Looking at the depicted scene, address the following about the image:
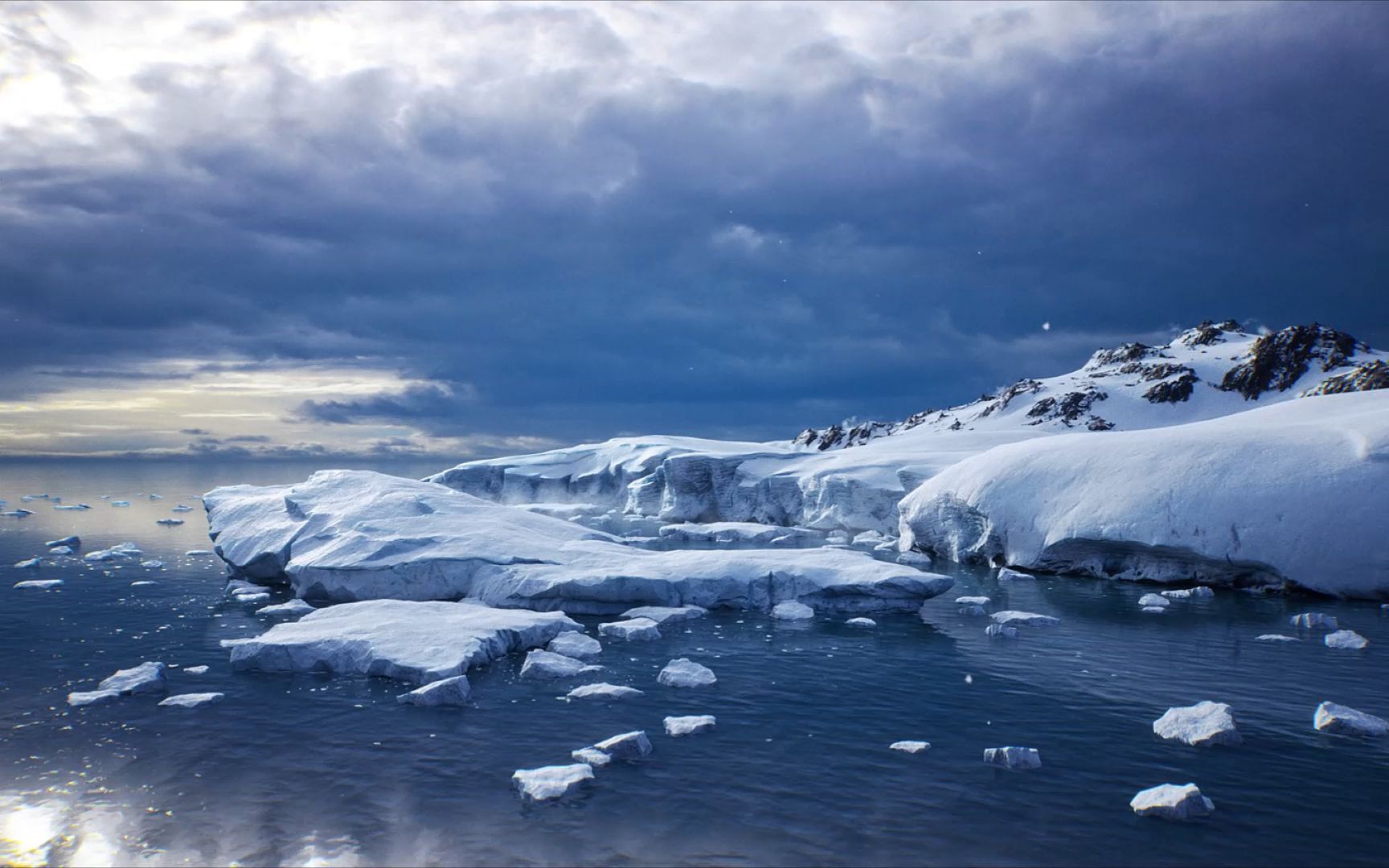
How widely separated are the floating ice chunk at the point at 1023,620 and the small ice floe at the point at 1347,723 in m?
7.36

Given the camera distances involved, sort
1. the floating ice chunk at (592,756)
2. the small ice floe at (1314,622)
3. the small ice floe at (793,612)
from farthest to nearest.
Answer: the small ice floe at (793,612) < the small ice floe at (1314,622) < the floating ice chunk at (592,756)

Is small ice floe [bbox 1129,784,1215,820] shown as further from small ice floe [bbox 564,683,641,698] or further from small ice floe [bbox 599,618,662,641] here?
small ice floe [bbox 599,618,662,641]

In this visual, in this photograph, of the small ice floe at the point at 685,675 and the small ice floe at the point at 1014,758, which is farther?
the small ice floe at the point at 685,675

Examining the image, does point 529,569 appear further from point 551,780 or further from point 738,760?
point 551,780

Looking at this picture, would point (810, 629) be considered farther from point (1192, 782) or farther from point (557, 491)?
point (557, 491)

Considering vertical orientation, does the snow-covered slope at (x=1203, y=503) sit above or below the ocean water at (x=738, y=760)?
above

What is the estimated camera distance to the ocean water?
25.1 feet

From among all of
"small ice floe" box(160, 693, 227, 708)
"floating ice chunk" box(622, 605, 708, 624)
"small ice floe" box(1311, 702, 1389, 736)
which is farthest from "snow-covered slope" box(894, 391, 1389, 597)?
"small ice floe" box(160, 693, 227, 708)

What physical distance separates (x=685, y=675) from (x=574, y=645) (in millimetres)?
2749

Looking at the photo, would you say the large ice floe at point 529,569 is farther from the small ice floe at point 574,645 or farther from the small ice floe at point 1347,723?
the small ice floe at point 1347,723

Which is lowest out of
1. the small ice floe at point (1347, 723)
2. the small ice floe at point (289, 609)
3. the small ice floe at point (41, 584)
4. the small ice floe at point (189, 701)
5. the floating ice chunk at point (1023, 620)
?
the small ice floe at point (41, 584)

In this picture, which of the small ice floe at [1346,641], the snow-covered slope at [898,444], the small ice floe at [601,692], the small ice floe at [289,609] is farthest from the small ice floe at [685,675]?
the snow-covered slope at [898,444]

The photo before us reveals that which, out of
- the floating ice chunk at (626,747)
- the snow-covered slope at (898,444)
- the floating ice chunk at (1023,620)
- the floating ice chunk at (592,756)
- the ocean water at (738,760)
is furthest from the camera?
the snow-covered slope at (898,444)

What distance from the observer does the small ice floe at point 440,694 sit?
38.9ft
